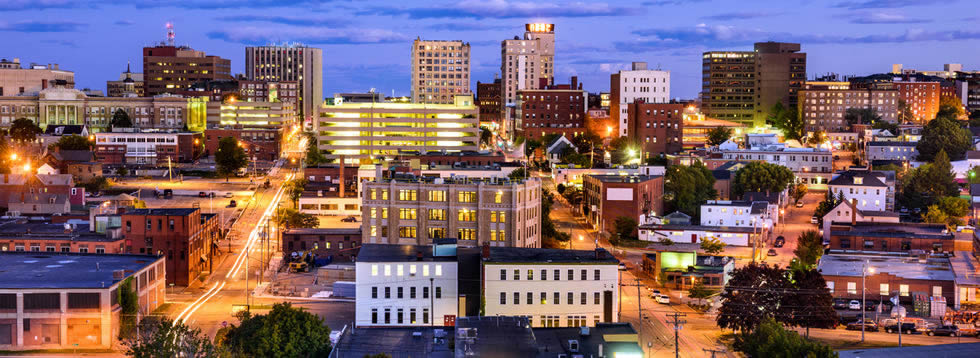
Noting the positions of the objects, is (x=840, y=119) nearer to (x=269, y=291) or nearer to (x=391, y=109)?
(x=391, y=109)

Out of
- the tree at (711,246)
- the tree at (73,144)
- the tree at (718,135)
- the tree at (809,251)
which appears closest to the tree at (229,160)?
the tree at (73,144)

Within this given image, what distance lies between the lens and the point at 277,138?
160 meters

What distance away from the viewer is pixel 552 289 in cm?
5453

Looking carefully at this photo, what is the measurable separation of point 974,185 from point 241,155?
77913mm

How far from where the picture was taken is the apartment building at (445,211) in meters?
71.1

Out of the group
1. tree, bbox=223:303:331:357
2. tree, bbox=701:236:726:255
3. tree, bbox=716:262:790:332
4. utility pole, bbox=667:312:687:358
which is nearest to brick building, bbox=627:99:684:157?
tree, bbox=701:236:726:255

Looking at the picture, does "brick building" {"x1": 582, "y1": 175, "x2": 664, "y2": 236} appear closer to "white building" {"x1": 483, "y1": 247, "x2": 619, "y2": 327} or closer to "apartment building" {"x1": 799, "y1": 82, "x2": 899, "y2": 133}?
"white building" {"x1": 483, "y1": 247, "x2": 619, "y2": 327}

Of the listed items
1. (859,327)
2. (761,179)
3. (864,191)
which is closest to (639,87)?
(761,179)

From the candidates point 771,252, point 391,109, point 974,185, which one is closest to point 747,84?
point 391,109

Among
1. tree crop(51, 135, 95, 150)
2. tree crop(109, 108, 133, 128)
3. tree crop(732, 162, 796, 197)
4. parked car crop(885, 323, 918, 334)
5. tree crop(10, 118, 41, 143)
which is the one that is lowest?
parked car crop(885, 323, 918, 334)

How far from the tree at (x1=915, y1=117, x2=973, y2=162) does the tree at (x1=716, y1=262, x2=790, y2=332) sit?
8638 centimetres

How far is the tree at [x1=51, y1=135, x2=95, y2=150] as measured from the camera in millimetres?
141375

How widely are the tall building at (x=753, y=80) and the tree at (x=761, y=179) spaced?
3370 inches

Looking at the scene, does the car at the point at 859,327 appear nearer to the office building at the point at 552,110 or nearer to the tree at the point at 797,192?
the tree at the point at 797,192
